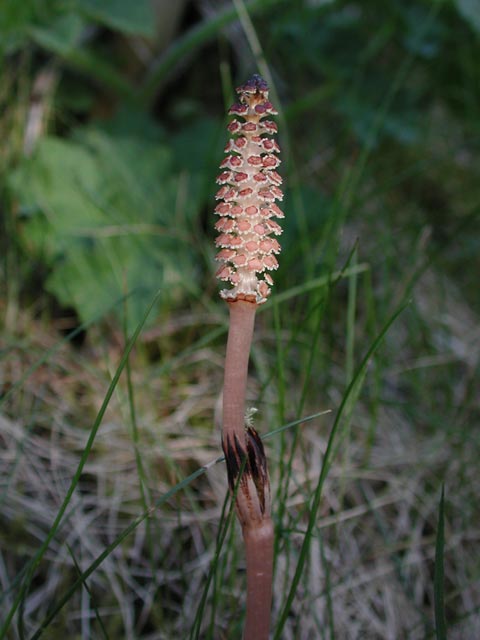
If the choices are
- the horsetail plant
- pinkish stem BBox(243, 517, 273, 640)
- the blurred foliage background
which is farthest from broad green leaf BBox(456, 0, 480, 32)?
pinkish stem BBox(243, 517, 273, 640)

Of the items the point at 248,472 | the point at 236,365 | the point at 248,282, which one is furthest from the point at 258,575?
the point at 248,282

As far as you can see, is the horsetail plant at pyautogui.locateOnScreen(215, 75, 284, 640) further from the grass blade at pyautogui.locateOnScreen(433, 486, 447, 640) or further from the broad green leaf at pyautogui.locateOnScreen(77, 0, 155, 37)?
the broad green leaf at pyautogui.locateOnScreen(77, 0, 155, 37)

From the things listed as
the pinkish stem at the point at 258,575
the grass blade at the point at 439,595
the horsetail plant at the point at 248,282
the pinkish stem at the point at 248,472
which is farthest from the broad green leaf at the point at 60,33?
the grass blade at the point at 439,595

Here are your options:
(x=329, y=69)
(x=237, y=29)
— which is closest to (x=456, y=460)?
(x=329, y=69)

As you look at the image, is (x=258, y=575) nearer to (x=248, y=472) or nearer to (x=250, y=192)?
(x=248, y=472)

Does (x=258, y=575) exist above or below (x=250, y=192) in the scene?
below

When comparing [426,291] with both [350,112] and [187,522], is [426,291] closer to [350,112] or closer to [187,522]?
[350,112]
